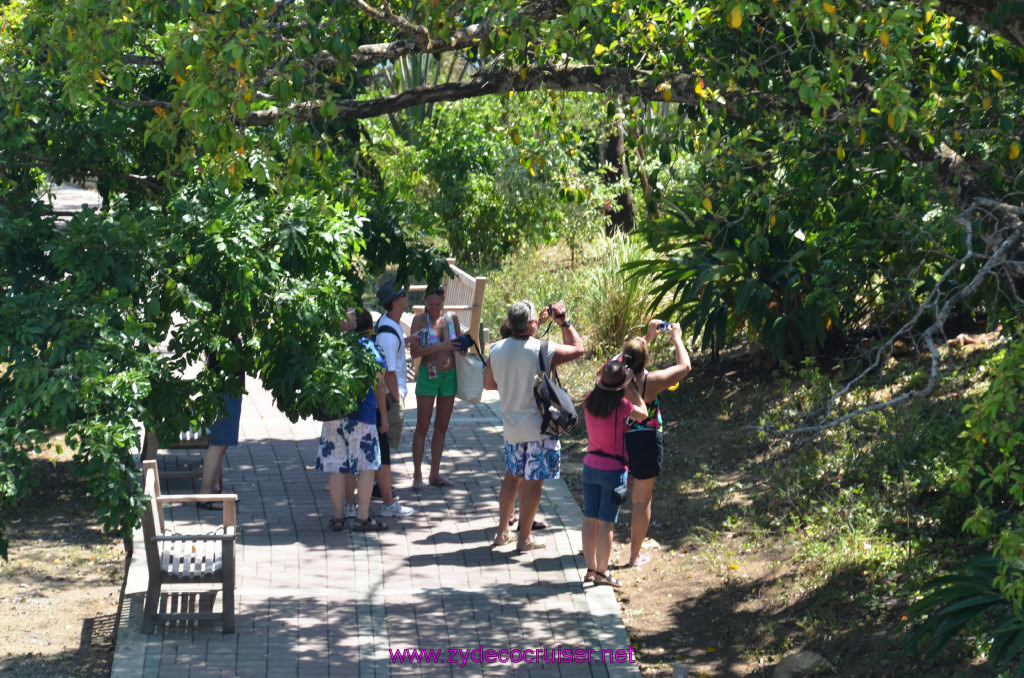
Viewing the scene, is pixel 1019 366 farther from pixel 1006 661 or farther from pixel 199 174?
pixel 199 174

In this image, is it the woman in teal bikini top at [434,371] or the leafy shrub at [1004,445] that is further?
the woman in teal bikini top at [434,371]

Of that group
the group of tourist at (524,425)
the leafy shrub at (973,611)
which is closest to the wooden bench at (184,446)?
the group of tourist at (524,425)

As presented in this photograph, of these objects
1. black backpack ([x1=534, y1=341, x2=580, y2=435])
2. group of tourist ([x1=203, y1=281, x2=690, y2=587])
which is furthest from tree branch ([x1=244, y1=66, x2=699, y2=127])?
black backpack ([x1=534, y1=341, x2=580, y2=435])

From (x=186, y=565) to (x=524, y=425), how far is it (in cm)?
245

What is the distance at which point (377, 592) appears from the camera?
7.10m

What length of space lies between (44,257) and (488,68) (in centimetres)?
343

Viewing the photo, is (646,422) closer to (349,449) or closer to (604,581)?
(604,581)

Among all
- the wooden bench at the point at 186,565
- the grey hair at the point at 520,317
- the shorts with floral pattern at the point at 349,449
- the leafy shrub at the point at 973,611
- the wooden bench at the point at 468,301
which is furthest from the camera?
the wooden bench at the point at 468,301

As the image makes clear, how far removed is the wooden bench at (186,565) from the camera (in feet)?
20.6

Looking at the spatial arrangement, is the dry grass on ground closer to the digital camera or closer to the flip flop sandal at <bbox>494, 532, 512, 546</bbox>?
the flip flop sandal at <bbox>494, 532, 512, 546</bbox>

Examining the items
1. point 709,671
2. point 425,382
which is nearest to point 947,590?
point 709,671

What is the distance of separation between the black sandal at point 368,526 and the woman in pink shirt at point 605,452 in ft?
5.69

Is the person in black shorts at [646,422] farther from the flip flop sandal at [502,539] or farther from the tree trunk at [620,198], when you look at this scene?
the tree trunk at [620,198]

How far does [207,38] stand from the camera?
19.7 feet
